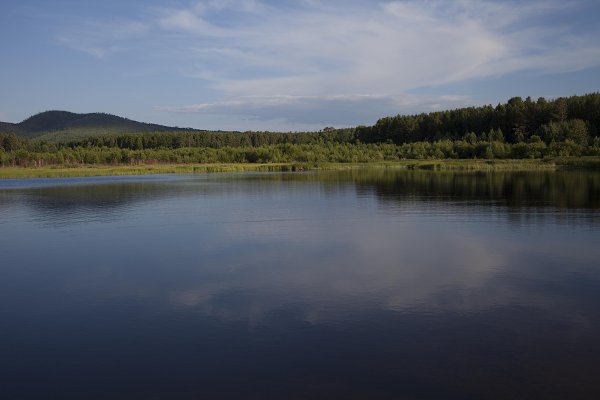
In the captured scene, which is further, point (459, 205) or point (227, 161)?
point (227, 161)

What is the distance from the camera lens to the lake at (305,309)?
784cm

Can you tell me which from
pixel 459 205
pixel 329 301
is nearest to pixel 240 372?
pixel 329 301

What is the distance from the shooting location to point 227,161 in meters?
112

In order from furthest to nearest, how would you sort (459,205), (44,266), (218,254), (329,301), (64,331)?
(459,205) → (218,254) → (44,266) → (329,301) → (64,331)

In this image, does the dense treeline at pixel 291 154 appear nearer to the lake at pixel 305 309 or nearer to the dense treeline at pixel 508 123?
the dense treeline at pixel 508 123

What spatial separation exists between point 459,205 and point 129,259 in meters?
18.5

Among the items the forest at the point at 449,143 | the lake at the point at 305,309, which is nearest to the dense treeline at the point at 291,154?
the forest at the point at 449,143

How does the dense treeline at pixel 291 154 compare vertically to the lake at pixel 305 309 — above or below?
above

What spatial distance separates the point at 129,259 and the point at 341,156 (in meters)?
97.2

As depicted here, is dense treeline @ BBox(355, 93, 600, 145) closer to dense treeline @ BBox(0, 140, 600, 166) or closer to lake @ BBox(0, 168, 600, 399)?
dense treeline @ BBox(0, 140, 600, 166)

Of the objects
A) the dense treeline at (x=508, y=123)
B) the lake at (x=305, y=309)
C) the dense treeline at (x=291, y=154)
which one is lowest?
the lake at (x=305, y=309)

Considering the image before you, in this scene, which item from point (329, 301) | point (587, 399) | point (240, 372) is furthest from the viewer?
point (329, 301)

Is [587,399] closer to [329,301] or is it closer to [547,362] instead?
[547,362]

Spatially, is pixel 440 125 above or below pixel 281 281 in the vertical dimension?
above
